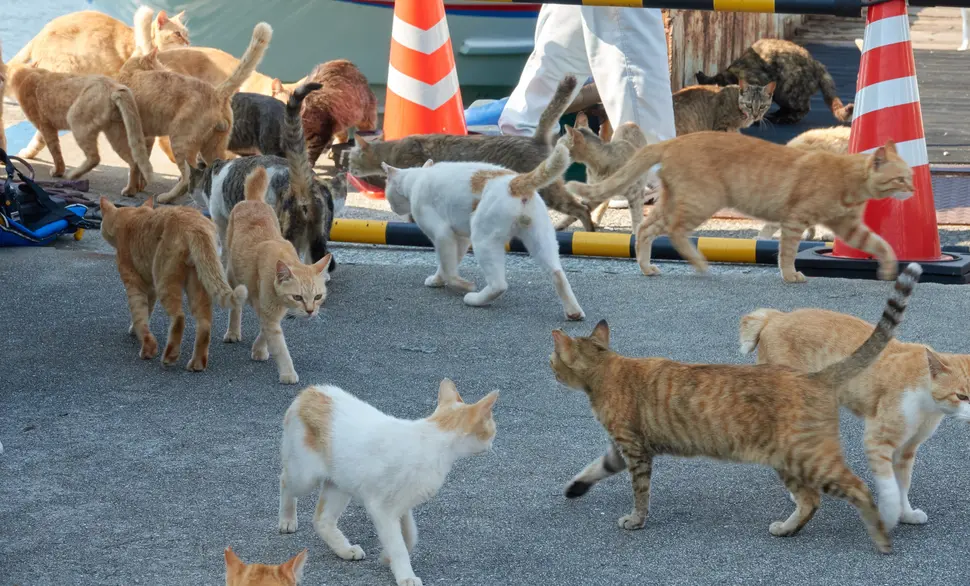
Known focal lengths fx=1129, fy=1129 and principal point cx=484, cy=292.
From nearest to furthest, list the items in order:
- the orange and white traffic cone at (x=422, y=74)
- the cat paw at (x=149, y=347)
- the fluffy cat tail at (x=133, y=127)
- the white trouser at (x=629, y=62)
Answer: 1. the cat paw at (x=149, y=347)
2. the fluffy cat tail at (x=133, y=127)
3. the white trouser at (x=629, y=62)
4. the orange and white traffic cone at (x=422, y=74)

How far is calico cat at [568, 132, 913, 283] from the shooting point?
5.35 meters

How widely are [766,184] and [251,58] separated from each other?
334 cm

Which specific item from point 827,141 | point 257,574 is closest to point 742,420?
point 257,574

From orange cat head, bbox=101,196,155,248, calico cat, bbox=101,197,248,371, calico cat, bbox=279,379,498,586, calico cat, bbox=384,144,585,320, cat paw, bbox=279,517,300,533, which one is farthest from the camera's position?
calico cat, bbox=384,144,585,320

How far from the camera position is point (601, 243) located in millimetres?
6199

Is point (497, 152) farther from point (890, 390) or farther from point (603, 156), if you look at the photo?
point (890, 390)

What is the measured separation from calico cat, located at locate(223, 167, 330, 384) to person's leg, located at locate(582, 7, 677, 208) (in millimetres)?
3245

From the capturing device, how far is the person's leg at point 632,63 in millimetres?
7461

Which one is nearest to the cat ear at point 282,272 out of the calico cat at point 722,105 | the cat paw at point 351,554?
the cat paw at point 351,554

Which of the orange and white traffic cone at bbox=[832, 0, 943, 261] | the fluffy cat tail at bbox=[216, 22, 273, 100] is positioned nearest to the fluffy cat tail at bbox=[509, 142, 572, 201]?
the orange and white traffic cone at bbox=[832, 0, 943, 261]

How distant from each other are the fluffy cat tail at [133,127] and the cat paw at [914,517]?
573 cm

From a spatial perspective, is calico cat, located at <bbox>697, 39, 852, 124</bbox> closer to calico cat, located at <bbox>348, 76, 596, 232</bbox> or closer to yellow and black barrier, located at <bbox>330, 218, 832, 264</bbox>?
calico cat, located at <bbox>348, 76, 596, 232</bbox>

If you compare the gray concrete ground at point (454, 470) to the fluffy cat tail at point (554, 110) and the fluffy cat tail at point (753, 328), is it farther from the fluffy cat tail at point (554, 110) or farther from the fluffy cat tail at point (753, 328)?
the fluffy cat tail at point (554, 110)

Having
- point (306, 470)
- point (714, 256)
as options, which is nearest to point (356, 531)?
point (306, 470)
